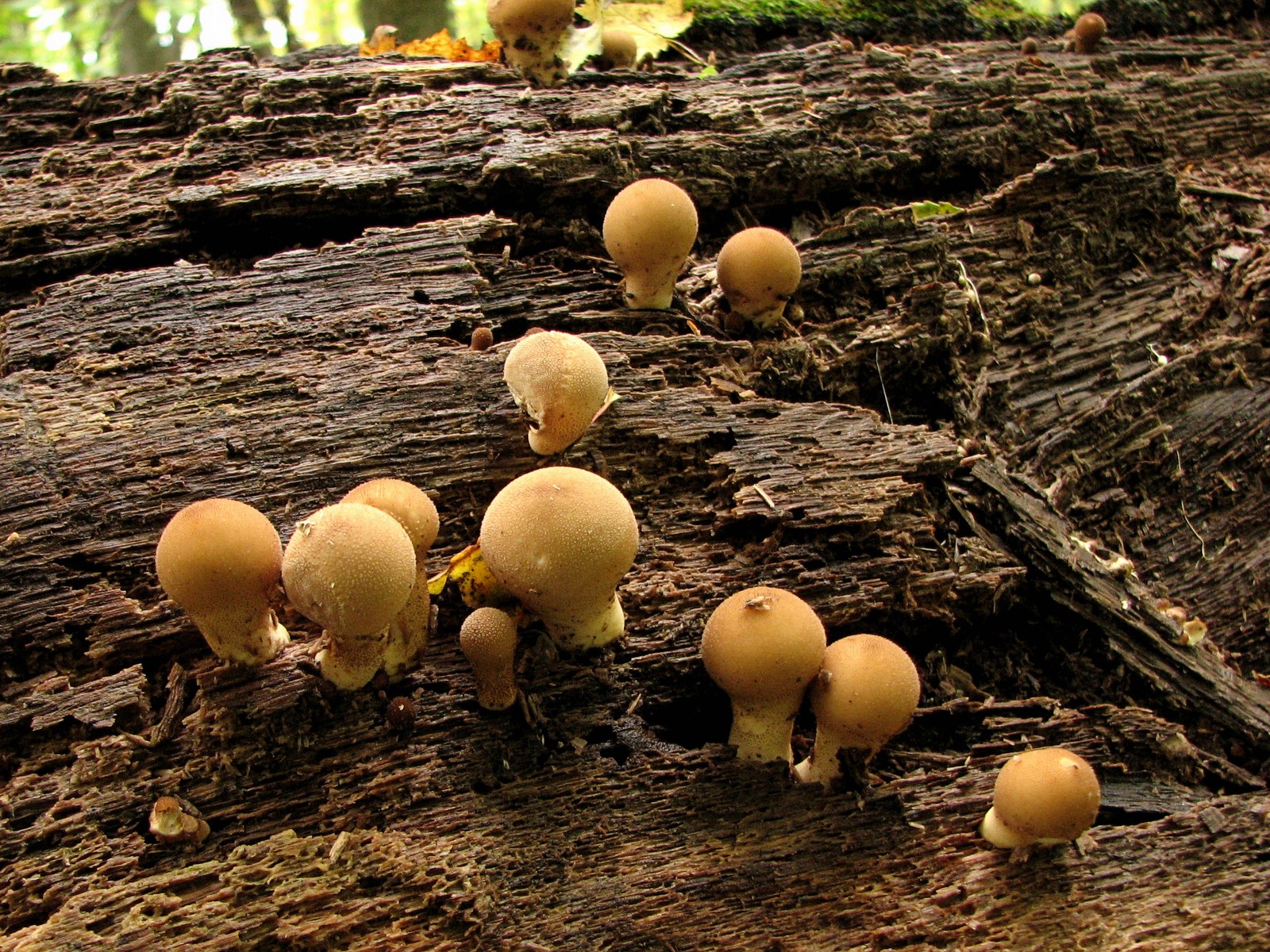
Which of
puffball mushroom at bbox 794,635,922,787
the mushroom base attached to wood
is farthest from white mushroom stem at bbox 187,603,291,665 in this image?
puffball mushroom at bbox 794,635,922,787

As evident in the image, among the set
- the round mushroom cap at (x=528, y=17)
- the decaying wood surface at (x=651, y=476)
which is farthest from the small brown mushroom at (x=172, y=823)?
the round mushroom cap at (x=528, y=17)

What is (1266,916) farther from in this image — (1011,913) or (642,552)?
(642,552)

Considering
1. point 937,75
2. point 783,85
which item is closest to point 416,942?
point 783,85

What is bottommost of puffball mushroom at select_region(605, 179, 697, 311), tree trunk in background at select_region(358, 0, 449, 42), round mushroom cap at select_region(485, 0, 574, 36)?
puffball mushroom at select_region(605, 179, 697, 311)

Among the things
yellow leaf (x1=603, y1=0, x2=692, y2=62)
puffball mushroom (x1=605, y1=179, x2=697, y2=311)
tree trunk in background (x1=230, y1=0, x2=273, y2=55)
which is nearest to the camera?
puffball mushroom (x1=605, y1=179, x2=697, y2=311)

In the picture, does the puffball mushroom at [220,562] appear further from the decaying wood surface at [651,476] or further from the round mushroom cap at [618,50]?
the round mushroom cap at [618,50]

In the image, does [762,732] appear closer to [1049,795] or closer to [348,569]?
[1049,795]

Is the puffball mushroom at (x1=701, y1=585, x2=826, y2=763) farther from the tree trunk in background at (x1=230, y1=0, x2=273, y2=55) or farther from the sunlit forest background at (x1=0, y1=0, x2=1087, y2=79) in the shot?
the tree trunk in background at (x1=230, y1=0, x2=273, y2=55)
